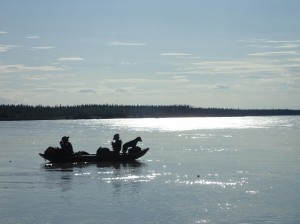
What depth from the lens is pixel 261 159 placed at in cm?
4469

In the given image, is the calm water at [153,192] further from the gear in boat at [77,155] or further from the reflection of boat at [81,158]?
the gear in boat at [77,155]

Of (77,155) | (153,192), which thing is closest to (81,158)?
(77,155)

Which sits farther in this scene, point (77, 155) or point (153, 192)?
point (77, 155)

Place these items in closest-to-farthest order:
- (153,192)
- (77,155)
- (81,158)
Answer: (153,192) → (81,158) → (77,155)

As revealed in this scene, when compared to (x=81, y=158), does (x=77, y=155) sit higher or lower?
higher

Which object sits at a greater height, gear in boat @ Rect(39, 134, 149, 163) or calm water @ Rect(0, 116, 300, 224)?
gear in boat @ Rect(39, 134, 149, 163)

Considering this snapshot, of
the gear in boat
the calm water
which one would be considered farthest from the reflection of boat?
the calm water

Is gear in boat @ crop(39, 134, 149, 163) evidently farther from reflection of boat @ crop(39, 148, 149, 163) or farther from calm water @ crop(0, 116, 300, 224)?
calm water @ crop(0, 116, 300, 224)

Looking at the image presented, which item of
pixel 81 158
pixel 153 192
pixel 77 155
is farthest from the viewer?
pixel 77 155

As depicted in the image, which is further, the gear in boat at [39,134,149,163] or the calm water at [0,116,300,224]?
the gear in boat at [39,134,149,163]

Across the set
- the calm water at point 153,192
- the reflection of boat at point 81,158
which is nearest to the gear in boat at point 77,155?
the reflection of boat at point 81,158

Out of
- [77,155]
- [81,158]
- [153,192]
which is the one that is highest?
[77,155]

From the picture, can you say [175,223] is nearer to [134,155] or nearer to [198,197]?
[198,197]

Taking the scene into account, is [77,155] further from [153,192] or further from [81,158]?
[153,192]
